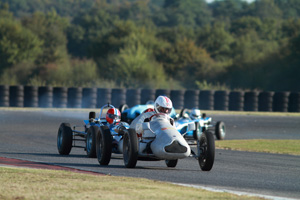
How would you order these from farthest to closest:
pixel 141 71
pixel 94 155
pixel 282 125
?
pixel 141 71
pixel 282 125
pixel 94 155

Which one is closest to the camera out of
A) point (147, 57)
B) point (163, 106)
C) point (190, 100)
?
point (163, 106)

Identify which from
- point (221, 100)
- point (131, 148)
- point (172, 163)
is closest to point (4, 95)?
point (221, 100)

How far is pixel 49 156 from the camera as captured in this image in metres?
13.2

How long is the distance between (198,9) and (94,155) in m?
149

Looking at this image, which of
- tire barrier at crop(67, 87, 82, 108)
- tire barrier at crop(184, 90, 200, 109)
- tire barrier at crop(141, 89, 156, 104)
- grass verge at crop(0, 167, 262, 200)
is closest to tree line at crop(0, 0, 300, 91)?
tire barrier at crop(67, 87, 82, 108)

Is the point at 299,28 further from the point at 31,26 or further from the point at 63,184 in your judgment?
the point at 63,184

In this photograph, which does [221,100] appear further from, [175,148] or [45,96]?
[175,148]

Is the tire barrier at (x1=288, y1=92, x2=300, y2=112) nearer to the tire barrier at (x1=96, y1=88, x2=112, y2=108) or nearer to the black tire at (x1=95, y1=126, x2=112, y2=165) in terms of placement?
the tire barrier at (x1=96, y1=88, x2=112, y2=108)

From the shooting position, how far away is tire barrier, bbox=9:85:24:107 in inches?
1292

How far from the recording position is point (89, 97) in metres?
33.9

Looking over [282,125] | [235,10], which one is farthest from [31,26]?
[235,10]

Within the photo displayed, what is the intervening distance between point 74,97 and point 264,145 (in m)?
17.7

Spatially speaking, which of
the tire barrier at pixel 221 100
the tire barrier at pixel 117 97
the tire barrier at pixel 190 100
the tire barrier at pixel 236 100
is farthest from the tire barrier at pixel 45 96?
the tire barrier at pixel 236 100

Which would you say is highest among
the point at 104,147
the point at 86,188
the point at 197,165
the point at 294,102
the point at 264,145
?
the point at 294,102
